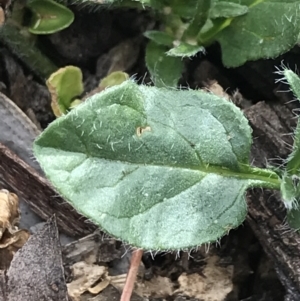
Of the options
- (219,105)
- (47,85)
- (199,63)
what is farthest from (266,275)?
(47,85)

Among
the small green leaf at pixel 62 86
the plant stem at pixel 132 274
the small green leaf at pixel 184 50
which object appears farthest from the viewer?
the small green leaf at pixel 62 86

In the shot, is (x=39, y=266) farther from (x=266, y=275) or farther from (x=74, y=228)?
(x=266, y=275)

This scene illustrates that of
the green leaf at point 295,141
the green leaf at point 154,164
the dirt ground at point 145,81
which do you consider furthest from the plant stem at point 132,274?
the green leaf at point 295,141

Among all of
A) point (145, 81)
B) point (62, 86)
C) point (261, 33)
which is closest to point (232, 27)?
point (261, 33)

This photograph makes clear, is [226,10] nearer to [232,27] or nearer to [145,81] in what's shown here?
[232,27]

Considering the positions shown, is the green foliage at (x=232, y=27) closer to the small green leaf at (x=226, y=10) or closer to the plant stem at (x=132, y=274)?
the small green leaf at (x=226, y=10)

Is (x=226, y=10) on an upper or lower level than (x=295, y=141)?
upper
